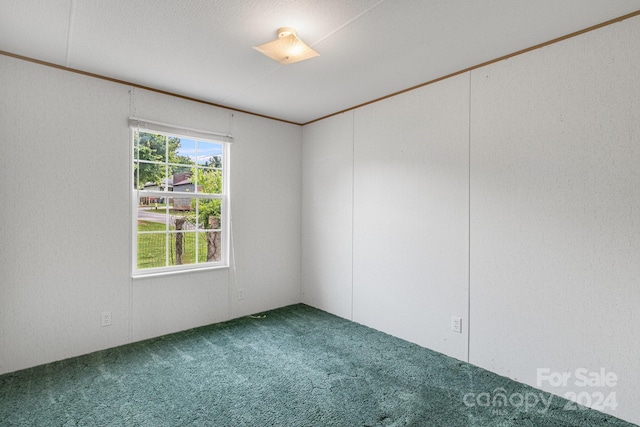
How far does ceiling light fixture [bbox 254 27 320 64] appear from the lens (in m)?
2.11

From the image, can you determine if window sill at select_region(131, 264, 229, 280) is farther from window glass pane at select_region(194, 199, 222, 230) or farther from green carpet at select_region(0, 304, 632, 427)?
green carpet at select_region(0, 304, 632, 427)

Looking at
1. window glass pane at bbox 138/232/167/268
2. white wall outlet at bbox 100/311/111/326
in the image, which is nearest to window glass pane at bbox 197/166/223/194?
window glass pane at bbox 138/232/167/268

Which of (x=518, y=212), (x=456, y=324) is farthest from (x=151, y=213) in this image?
(x=518, y=212)

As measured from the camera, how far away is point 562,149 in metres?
2.20

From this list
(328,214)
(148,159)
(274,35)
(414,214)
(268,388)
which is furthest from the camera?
(328,214)

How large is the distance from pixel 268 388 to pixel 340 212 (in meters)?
2.07

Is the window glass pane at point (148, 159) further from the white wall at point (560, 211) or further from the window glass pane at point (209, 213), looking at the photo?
the white wall at point (560, 211)

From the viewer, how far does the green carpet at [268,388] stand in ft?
6.46

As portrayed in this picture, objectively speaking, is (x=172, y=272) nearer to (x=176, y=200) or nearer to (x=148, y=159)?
(x=176, y=200)

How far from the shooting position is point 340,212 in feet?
12.6

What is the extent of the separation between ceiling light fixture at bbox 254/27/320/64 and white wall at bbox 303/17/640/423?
1.29m

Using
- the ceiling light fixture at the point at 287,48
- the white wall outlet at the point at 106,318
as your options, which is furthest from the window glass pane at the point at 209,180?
the ceiling light fixture at the point at 287,48

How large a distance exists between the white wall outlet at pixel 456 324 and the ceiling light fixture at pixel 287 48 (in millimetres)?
2364

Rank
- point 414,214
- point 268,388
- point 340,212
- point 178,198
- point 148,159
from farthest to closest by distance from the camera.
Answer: point 340,212
point 178,198
point 148,159
point 414,214
point 268,388
